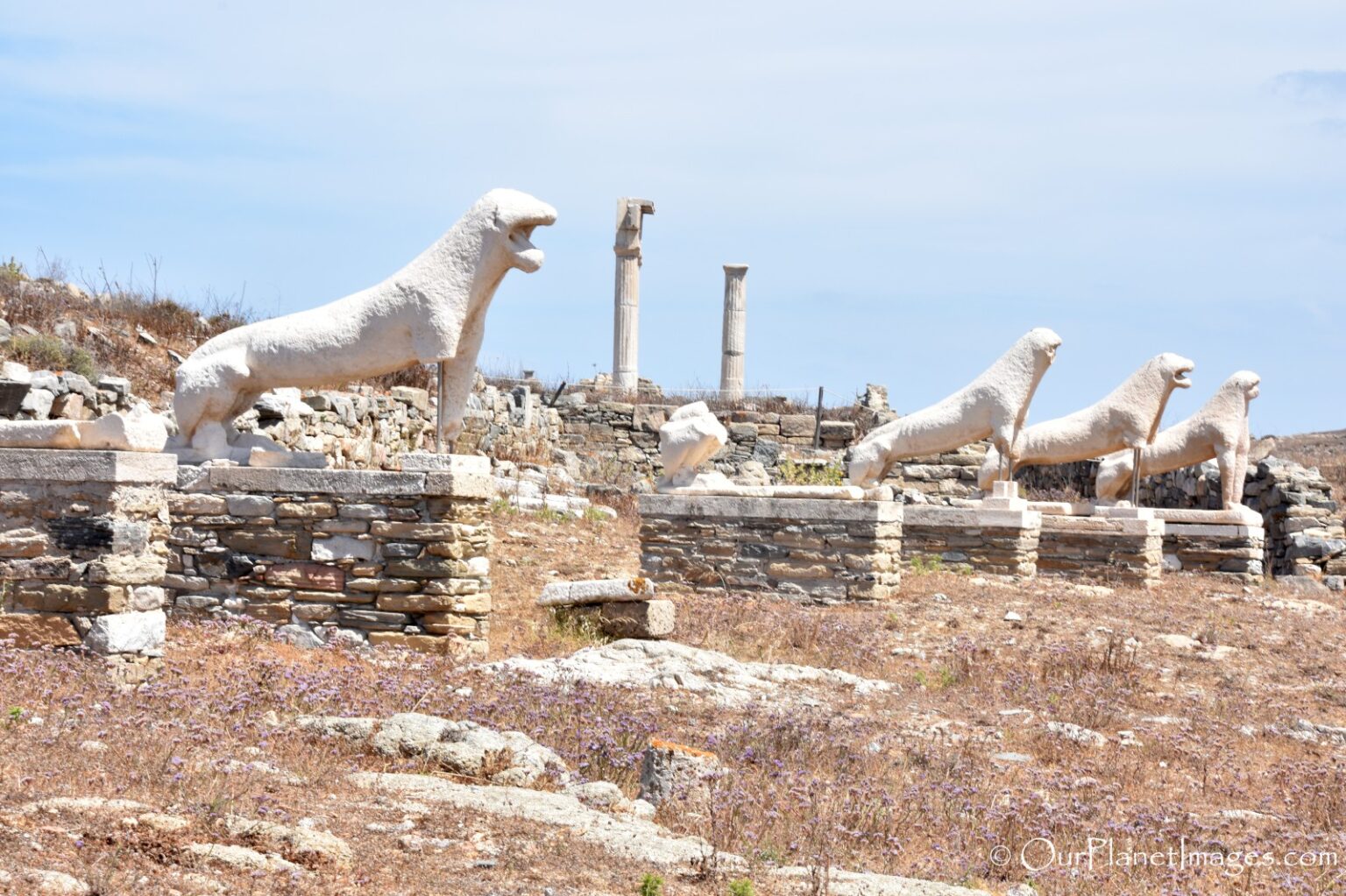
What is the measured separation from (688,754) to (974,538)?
30.6ft

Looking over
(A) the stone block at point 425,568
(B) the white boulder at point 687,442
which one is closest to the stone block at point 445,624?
(A) the stone block at point 425,568

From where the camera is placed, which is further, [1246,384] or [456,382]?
[1246,384]

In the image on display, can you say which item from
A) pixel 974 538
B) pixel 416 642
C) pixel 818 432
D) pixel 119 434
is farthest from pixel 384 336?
pixel 818 432

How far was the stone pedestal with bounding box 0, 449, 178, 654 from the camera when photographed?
6.29 metres

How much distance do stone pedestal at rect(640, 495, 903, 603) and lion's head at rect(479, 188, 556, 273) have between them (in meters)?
4.28

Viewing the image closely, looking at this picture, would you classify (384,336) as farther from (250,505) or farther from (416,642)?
(416,642)

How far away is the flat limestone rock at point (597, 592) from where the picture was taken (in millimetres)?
9031

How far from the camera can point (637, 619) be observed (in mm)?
9008

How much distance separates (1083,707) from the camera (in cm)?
815

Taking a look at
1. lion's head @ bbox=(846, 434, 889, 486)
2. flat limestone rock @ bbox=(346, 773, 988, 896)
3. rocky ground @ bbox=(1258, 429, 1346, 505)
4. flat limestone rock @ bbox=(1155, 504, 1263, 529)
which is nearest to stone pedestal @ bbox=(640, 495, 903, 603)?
lion's head @ bbox=(846, 434, 889, 486)

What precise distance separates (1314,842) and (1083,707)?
2.61m

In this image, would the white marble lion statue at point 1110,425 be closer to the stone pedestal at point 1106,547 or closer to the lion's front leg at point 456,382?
the stone pedestal at point 1106,547

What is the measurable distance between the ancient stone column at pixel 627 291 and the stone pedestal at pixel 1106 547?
44.5 feet

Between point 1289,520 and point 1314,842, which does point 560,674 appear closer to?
point 1314,842
